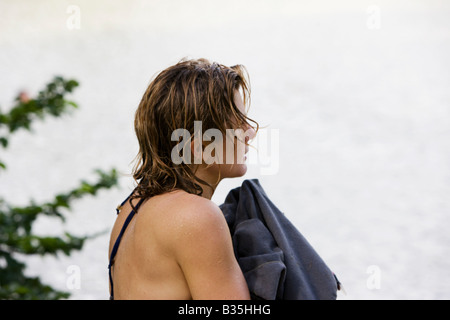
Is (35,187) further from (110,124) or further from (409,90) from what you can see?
(409,90)

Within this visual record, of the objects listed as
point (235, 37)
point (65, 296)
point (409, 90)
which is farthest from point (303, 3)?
point (65, 296)

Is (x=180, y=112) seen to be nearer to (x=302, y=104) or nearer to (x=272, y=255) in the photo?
(x=272, y=255)

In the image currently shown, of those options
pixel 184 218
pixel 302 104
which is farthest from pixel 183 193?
pixel 302 104

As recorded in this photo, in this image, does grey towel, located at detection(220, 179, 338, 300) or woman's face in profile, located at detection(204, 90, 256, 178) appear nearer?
grey towel, located at detection(220, 179, 338, 300)

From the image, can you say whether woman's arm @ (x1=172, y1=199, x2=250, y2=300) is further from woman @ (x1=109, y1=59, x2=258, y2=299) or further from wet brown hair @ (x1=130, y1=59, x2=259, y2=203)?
wet brown hair @ (x1=130, y1=59, x2=259, y2=203)

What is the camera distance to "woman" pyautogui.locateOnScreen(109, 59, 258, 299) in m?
1.05

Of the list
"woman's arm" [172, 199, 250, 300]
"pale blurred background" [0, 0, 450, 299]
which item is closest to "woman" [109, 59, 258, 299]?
"woman's arm" [172, 199, 250, 300]

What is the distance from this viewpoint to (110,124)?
5.10 m

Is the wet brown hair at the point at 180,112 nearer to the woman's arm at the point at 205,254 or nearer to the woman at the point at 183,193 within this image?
the woman at the point at 183,193

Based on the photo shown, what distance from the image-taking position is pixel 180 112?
1.16 metres

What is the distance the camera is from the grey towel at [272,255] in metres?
1.11

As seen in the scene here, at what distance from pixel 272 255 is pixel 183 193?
0.23 meters

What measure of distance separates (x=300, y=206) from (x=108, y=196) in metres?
1.70

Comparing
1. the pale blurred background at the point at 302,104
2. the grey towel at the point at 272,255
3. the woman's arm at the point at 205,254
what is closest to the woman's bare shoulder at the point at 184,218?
the woman's arm at the point at 205,254
